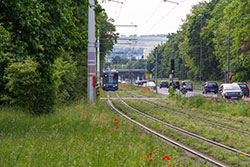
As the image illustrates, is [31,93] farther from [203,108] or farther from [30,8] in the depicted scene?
[203,108]

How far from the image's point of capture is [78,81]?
2680 centimetres

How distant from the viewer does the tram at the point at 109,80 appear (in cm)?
5744

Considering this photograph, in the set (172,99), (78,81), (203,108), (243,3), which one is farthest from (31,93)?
(243,3)

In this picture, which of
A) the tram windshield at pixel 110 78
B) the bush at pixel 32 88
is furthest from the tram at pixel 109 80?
the bush at pixel 32 88

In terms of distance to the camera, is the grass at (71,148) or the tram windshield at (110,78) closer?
the grass at (71,148)

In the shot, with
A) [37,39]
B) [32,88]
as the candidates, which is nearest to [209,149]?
[37,39]

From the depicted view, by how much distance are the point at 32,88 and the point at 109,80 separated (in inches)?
1691

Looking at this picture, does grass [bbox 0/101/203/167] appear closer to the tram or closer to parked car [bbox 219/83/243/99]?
parked car [bbox 219/83/243/99]

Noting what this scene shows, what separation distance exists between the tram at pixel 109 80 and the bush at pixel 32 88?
1650 inches

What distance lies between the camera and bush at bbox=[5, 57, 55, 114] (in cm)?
1505

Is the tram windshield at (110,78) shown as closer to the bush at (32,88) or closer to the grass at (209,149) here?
the grass at (209,149)

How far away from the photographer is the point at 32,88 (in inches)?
596

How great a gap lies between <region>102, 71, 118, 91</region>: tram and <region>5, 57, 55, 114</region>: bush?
41910mm

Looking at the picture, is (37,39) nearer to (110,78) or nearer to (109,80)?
(110,78)
